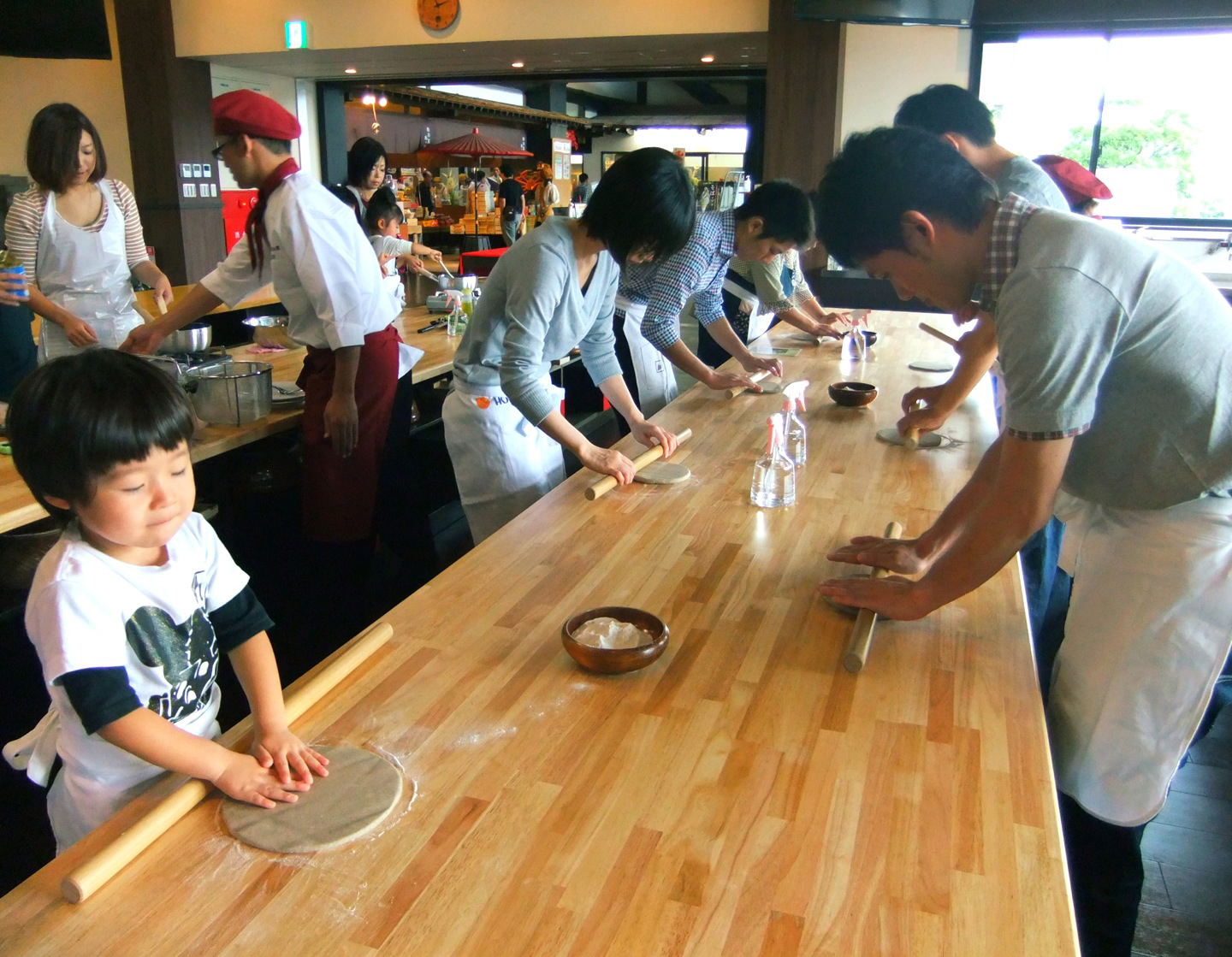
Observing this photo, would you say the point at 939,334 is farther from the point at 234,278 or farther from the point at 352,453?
the point at 234,278

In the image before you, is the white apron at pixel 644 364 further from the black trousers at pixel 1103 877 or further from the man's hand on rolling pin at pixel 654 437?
the black trousers at pixel 1103 877

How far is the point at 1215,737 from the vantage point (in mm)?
2506

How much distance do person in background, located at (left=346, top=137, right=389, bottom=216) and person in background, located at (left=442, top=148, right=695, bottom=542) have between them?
252cm

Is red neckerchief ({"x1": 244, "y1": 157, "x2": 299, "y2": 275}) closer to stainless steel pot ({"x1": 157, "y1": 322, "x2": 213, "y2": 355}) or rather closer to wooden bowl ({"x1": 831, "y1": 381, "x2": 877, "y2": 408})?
stainless steel pot ({"x1": 157, "y1": 322, "x2": 213, "y2": 355})

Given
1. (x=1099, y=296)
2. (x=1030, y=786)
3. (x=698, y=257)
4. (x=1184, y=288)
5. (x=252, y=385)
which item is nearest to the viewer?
(x=1030, y=786)

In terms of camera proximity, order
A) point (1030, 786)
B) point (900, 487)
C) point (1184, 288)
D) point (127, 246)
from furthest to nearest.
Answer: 1. point (127, 246)
2. point (900, 487)
3. point (1184, 288)
4. point (1030, 786)

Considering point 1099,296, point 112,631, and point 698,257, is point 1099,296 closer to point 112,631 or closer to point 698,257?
point 112,631

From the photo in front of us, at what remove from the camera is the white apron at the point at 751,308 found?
155 inches

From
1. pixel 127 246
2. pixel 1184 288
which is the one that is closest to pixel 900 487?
pixel 1184 288

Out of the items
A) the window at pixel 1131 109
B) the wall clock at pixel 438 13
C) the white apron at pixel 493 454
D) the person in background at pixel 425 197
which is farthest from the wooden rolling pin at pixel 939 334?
the person in background at pixel 425 197

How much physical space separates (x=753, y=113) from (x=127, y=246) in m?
6.83

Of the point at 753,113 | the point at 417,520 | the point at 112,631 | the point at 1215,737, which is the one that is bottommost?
the point at 1215,737

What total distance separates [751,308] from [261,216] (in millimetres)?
2173

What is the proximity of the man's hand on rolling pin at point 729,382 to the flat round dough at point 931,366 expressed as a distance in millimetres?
749
